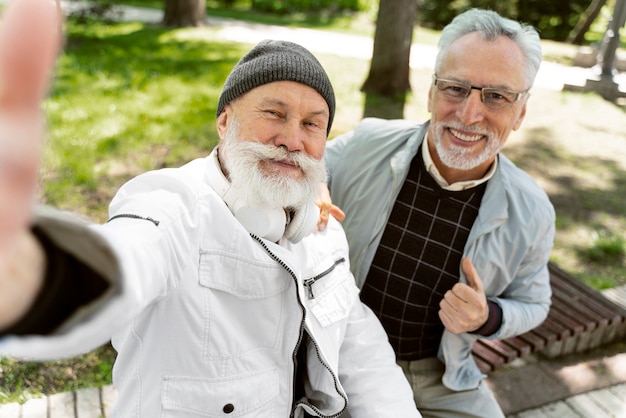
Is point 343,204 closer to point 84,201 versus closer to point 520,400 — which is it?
point 520,400

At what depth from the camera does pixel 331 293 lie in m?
2.01

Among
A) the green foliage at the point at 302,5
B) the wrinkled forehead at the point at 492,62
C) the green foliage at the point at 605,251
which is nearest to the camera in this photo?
the wrinkled forehead at the point at 492,62

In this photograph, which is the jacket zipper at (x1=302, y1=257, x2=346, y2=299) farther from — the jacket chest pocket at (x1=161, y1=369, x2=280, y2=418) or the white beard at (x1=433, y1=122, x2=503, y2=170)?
the white beard at (x1=433, y1=122, x2=503, y2=170)

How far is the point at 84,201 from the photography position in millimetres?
4473

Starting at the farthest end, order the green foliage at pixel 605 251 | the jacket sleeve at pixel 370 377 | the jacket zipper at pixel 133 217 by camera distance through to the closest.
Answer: the green foliage at pixel 605 251
the jacket sleeve at pixel 370 377
the jacket zipper at pixel 133 217

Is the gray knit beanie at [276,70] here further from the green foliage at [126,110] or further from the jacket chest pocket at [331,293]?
the green foliage at [126,110]

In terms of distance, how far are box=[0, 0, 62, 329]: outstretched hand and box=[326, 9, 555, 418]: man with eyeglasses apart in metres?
2.07

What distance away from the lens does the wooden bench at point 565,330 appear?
3094 millimetres

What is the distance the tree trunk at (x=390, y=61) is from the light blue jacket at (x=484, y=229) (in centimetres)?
404

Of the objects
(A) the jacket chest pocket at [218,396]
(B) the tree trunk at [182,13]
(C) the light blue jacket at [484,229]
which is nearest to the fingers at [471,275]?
(C) the light blue jacket at [484,229]

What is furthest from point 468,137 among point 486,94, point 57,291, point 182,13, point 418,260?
point 182,13

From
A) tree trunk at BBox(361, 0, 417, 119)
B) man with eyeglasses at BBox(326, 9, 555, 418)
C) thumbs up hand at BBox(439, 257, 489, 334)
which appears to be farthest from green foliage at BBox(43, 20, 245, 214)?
thumbs up hand at BBox(439, 257, 489, 334)

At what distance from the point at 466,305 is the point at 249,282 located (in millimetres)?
1164

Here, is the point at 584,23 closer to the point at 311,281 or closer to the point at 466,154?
the point at 466,154
